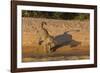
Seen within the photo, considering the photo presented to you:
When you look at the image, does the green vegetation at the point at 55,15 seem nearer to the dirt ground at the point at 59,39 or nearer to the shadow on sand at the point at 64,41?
the dirt ground at the point at 59,39

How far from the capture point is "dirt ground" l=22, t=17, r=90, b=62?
2.00 meters

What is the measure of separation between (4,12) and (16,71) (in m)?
0.56

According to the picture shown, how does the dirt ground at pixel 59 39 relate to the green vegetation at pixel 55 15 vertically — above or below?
below

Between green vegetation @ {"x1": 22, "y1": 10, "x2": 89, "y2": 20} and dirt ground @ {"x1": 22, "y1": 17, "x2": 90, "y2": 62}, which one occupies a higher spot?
green vegetation @ {"x1": 22, "y1": 10, "x2": 89, "y2": 20}

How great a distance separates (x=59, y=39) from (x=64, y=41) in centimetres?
6

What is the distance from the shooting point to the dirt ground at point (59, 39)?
200cm

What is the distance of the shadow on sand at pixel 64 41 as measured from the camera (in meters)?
2.11

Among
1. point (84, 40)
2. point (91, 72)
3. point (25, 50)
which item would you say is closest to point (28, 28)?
point (25, 50)

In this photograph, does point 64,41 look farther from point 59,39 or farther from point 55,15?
point 55,15

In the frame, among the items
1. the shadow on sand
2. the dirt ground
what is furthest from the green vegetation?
the shadow on sand

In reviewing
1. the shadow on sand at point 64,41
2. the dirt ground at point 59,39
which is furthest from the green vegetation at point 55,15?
the shadow on sand at point 64,41

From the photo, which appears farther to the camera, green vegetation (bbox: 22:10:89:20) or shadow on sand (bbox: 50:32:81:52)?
shadow on sand (bbox: 50:32:81:52)

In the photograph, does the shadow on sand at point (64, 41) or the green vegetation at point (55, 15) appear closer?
the green vegetation at point (55, 15)

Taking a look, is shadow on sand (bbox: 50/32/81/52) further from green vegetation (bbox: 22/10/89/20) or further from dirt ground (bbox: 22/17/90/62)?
green vegetation (bbox: 22/10/89/20)
